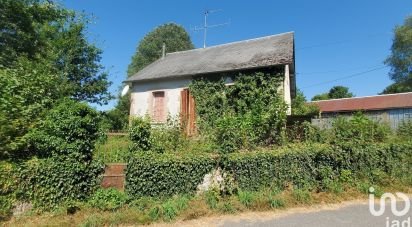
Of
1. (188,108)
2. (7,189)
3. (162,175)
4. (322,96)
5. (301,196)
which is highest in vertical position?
(322,96)

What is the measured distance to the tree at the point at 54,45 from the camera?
12336mm

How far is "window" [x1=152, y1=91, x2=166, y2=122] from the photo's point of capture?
14.4 metres

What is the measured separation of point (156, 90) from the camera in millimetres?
14609

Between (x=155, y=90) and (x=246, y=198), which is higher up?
(x=155, y=90)

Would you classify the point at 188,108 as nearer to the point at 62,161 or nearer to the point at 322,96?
the point at 62,161

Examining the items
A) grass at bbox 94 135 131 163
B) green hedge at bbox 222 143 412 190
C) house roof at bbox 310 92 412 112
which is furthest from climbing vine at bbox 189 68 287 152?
house roof at bbox 310 92 412 112

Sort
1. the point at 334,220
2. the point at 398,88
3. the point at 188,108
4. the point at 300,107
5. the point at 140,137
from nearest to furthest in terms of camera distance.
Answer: the point at 334,220 < the point at 140,137 < the point at 188,108 < the point at 300,107 < the point at 398,88

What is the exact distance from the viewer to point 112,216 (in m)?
5.24

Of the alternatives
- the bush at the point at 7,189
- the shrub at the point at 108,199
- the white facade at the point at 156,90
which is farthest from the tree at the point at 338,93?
the bush at the point at 7,189

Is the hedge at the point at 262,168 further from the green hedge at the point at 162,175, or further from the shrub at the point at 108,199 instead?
the shrub at the point at 108,199

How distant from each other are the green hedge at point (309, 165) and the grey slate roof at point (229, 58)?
215 inches

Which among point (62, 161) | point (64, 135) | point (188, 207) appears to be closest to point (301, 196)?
point (188, 207)

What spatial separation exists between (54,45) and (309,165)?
18197 millimetres

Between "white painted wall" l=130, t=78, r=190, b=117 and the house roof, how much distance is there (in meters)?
19.6
